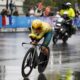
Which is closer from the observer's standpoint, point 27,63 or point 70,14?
point 27,63

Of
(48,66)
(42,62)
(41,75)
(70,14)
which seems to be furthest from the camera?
(70,14)

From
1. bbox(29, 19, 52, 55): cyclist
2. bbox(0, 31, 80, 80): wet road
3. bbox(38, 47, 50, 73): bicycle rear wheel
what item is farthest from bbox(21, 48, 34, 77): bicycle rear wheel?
bbox(38, 47, 50, 73): bicycle rear wheel

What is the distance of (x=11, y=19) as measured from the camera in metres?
34.6

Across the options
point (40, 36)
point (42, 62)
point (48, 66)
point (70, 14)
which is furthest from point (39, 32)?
point (70, 14)

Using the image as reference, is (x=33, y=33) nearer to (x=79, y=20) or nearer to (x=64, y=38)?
(x=64, y=38)

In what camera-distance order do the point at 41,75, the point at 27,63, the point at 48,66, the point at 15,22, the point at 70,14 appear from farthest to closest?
the point at 15,22 → the point at 70,14 → the point at 48,66 → the point at 41,75 → the point at 27,63

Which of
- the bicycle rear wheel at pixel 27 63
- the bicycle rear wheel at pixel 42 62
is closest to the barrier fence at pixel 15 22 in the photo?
the bicycle rear wheel at pixel 42 62

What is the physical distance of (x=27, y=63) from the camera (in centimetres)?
1327

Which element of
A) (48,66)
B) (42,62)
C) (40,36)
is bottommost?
(48,66)

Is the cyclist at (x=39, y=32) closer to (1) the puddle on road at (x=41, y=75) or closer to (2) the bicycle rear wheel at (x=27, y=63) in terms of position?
(2) the bicycle rear wheel at (x=27, y=63)

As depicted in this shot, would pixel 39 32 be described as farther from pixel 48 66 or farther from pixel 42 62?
pixel 48 66

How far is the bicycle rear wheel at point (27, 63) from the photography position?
1315 cm

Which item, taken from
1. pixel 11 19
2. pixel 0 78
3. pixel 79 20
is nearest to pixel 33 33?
pixel 0 78

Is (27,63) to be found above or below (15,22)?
above
